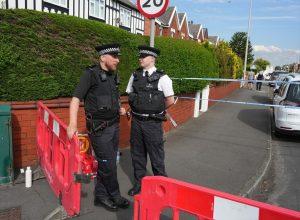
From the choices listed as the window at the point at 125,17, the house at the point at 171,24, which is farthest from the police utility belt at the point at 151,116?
the house at the point at 171,24

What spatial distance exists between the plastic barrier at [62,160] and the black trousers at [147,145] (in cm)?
81

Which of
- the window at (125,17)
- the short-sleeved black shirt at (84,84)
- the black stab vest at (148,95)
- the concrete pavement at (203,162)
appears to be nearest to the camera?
the short-sleeved black shirt at (84,84)

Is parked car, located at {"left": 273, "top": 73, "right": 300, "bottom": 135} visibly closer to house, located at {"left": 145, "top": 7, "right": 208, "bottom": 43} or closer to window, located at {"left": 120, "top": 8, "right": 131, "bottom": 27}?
window, located at {"left": 120, "top": 8, "right": 131, "bottom": 27}

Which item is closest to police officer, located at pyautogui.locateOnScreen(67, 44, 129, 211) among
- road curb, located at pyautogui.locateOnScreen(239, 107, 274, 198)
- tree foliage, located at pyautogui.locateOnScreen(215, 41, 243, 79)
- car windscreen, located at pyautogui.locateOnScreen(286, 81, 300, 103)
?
road curb, located at pyautogui.locateOnScreen(239, 107, 274, 198)

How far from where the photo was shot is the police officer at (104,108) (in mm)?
4223

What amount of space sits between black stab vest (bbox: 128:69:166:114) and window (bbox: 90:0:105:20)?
63.7 feet

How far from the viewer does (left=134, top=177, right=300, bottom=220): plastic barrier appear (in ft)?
6.40

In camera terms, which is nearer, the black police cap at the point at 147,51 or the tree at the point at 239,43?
the black police cap at the point at 147,51

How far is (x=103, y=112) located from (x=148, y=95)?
794mm

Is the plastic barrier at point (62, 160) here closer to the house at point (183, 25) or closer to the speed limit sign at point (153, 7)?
the speed limit sign at point (153, 7)

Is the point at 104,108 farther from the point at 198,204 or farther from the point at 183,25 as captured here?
the point at 183,25

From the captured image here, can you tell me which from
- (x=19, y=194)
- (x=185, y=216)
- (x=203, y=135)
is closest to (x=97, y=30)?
(x=19, y=194)

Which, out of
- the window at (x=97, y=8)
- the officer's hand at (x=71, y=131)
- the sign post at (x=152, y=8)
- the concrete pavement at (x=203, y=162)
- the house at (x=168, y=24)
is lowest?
the concrete pavement at (x=203, y=162)

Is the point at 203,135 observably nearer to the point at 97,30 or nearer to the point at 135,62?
the point at 135,62
